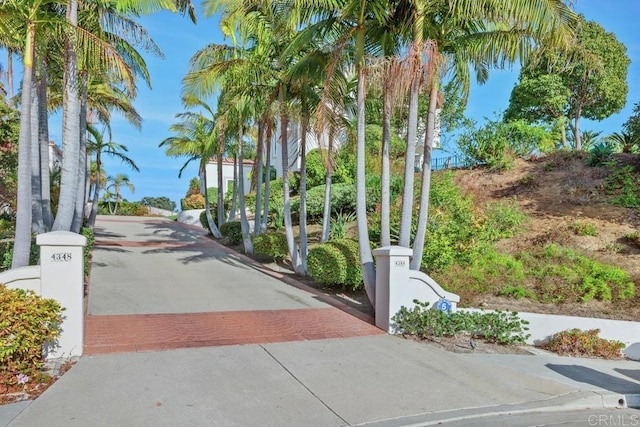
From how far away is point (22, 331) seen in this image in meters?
5.05

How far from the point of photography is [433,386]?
17.7 feet

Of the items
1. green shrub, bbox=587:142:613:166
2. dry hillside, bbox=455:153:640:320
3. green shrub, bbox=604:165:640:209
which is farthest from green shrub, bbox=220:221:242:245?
green shrub, bbox=587:142:613:166

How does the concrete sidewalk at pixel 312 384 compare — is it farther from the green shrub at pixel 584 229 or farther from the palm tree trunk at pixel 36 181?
the green shrub at pixel 584 229

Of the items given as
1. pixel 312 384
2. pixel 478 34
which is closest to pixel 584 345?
pixel 312 384

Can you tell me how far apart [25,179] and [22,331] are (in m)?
3.25

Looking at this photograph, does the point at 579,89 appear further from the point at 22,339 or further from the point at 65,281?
the point at 22,339

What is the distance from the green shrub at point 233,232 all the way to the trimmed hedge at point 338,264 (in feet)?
29.0

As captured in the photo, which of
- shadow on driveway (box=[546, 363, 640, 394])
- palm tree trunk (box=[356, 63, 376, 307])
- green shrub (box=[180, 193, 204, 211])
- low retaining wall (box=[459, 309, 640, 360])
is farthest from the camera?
green shrub (box=[180, 193, 204, 211])

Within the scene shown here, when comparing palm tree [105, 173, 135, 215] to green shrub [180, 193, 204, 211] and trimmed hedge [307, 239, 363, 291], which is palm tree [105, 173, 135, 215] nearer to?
green shrub [180, 193, 204, 211]

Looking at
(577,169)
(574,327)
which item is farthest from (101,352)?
(577,169)

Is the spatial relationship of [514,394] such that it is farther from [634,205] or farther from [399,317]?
[634,205]

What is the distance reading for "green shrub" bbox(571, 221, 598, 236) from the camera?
39.1 feet

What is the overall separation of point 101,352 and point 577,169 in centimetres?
1627

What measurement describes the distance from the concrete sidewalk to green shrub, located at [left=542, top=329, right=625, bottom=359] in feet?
0.90
